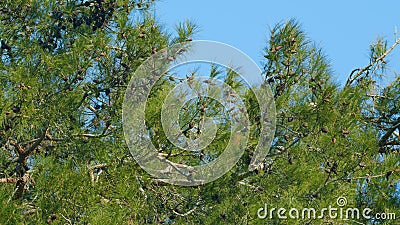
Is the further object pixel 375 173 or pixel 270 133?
pixel 375 173

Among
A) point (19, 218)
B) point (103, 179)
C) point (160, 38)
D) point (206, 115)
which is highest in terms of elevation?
point (160, 38)

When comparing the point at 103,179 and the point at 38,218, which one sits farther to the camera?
the point at 103,179

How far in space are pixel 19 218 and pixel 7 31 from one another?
2.66 ft

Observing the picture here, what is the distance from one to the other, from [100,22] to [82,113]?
1.21ft

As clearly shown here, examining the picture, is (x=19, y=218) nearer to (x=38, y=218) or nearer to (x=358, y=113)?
(x=38, y=218)

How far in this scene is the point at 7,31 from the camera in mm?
3506

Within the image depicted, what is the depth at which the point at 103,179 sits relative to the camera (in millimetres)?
3260

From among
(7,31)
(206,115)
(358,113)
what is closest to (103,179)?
(206,115)

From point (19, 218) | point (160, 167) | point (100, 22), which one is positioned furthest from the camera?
point (100, 22)

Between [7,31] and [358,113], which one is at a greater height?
[7,31]

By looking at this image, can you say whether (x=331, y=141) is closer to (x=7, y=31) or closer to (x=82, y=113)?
(x=82, y=113)

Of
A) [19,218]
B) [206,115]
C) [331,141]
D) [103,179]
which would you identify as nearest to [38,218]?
[19,218]

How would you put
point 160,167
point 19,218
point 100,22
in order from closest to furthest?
point 19,218 < point 160,167 < point 100,22

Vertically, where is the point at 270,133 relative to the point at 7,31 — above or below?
below
